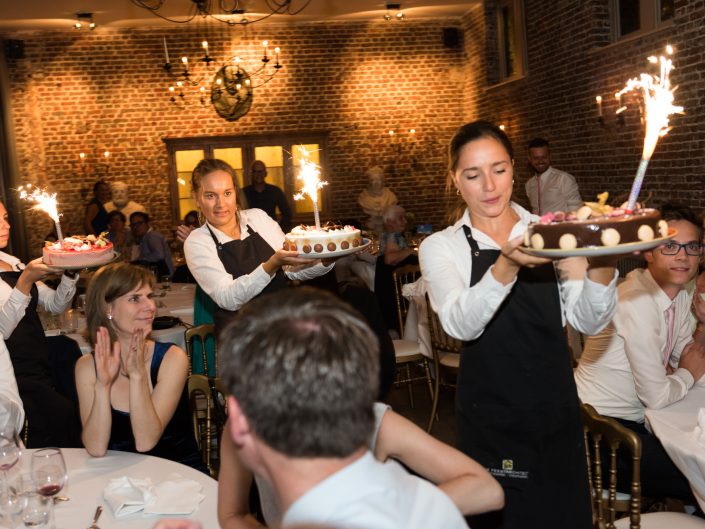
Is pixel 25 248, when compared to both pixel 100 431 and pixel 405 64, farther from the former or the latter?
pixel 100 431

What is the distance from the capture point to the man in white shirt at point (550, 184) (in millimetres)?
8125

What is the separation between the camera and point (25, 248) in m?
10.7

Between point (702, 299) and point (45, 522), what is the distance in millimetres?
2314

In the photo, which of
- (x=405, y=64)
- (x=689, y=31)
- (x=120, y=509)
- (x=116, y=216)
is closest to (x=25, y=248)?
(x=116, y=216)

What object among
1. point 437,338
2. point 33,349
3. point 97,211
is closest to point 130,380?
point 33,349

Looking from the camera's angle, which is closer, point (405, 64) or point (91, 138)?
point (91, 138)

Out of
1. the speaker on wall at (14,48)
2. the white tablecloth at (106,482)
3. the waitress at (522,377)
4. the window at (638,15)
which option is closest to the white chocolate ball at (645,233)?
the waitress at (522,377)

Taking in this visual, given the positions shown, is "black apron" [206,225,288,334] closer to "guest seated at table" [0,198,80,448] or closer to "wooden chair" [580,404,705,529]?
"guest seated at table" [0,198,80,448]

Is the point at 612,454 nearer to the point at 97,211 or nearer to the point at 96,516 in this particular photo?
the point at 96,516

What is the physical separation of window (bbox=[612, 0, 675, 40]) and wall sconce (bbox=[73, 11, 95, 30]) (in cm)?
647

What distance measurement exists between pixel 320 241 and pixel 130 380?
36.7 inches

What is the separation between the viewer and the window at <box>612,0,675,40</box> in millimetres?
7219

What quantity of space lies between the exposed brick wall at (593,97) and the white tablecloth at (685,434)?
4353 mm

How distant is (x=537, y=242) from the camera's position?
174cm
